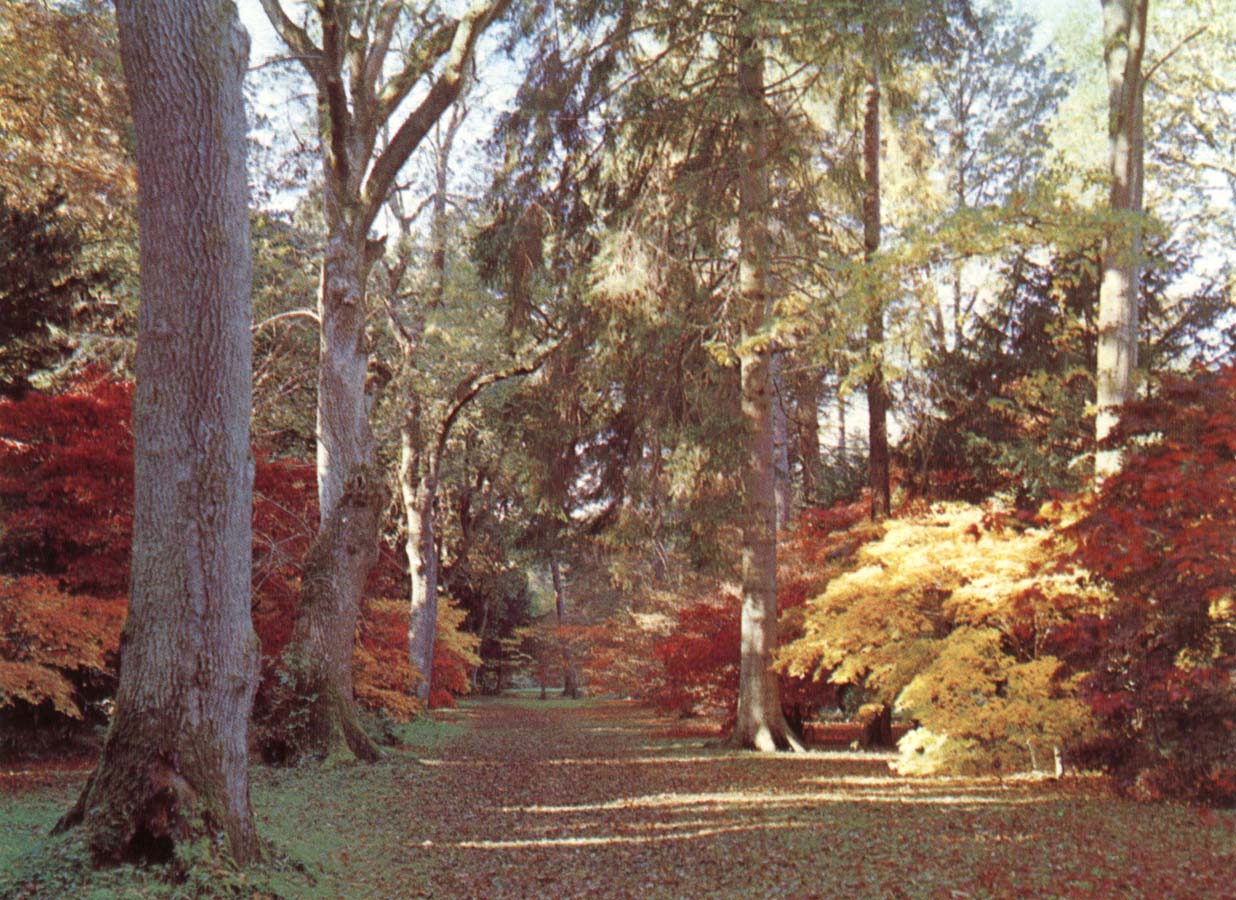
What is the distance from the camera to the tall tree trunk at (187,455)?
521 cm

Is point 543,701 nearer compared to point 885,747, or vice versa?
point 885,747

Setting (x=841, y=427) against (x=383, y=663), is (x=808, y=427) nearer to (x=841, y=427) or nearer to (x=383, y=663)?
(x=841, y=427)

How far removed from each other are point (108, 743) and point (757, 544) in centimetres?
947

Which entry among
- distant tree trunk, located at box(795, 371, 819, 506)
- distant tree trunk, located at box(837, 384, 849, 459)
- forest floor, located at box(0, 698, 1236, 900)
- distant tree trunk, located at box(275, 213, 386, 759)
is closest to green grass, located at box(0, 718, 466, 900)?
forest floor, located at box(0, 698, 1236, 900)

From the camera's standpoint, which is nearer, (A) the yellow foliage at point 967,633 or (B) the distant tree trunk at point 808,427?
(A) the yellow foliage at point 967,633

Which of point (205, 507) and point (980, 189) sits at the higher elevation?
point (980, 189)

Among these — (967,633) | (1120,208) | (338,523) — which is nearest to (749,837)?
(967,633)

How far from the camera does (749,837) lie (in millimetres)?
7227

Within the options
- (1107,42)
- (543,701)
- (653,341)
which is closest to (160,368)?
(653,341)

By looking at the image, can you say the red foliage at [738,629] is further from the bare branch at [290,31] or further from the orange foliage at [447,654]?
the bare branch at [290,31]

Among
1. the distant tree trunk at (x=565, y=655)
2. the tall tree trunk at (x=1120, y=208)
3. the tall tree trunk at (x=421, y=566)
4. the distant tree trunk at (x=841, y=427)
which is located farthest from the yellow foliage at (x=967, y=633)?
the distant tree trunk at (x=565, y=655)

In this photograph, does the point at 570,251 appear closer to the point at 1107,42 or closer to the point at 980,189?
the point at 1107,42

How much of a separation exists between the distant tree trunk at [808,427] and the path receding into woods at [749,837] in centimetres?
798

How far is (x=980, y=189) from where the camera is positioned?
22812 millimetres
